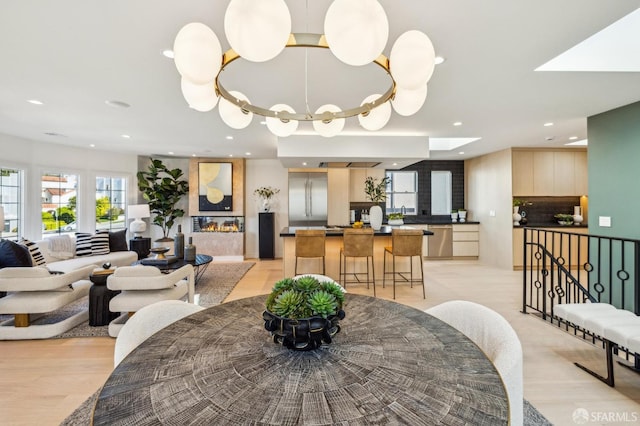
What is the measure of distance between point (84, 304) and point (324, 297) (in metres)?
4.22

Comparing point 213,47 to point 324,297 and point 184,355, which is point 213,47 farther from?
point 184,355

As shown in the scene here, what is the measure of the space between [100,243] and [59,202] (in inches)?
52.9

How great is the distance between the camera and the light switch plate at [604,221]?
360 centimetres

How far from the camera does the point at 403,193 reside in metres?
7.36

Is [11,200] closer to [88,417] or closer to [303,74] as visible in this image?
[88,417]

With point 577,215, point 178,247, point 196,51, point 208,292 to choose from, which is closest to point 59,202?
point 178,247

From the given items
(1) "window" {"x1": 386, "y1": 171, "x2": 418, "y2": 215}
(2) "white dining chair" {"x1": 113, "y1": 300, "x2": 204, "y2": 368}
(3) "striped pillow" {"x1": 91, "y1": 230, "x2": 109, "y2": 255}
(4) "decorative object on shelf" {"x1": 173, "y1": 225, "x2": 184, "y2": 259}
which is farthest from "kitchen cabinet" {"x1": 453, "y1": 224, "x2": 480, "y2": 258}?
(3) "striped pillow" {"x1": 91, "y1": 230, "x2": 109, "y2": 255}

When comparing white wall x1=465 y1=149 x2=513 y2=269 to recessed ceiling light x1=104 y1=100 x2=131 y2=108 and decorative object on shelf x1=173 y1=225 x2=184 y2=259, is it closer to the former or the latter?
decorative object on shelf x1=173 y1=225 x2=184 y2=259

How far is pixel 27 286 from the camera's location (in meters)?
2.74

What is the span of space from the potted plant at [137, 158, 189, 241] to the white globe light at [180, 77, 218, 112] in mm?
5978

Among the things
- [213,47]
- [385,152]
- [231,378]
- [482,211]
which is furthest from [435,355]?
[482,211]

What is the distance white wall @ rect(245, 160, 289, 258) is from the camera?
740 cm

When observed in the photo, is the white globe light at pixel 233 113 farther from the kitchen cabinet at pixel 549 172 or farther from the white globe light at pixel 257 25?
the kitchen cabinet at pixel 549 172

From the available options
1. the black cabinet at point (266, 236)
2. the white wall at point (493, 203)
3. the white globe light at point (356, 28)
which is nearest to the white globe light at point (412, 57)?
the white globe light at point (356, 28)
